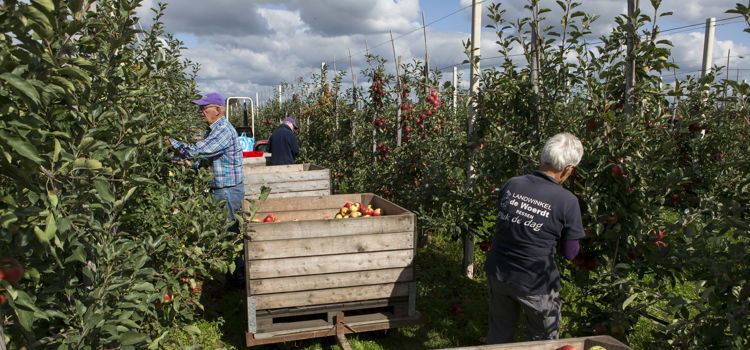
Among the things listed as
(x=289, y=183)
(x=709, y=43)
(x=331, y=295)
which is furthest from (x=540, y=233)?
(x=709, y=43)

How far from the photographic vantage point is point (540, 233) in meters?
2.59

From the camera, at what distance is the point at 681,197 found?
12.4 feet

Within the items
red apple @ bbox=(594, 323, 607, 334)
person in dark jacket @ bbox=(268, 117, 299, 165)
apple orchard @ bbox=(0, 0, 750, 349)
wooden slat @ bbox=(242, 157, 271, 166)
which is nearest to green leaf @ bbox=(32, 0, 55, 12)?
apple orchard @ bbox=(0, 0, 750, 349)

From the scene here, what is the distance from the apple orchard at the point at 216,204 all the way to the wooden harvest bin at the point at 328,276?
0.33 metres

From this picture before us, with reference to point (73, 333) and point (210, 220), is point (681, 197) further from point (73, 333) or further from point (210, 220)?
point (73, 333)

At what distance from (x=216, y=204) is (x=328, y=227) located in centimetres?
76

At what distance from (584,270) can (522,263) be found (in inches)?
27.3

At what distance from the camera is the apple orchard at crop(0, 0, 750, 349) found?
4.46 ft

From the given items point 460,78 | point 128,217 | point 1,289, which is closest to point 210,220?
point 128,217

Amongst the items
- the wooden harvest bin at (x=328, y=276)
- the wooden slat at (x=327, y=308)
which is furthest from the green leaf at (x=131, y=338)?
the wooden slat at (x=327, y=308)

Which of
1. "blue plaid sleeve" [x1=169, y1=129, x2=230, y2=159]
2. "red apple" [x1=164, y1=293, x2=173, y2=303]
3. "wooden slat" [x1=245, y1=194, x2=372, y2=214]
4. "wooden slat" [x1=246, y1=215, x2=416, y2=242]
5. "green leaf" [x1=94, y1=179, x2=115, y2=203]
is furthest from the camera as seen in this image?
"wooden slat" [x1=245, y1=194, x2=372, y2=214]

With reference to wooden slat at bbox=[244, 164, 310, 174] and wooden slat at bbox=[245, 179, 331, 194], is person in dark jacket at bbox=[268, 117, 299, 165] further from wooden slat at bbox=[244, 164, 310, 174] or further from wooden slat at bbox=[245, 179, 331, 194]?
wooden slat at bbox=[245, 179, 331, 194]

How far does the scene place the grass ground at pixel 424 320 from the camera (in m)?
3.84

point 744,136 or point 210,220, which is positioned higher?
point 744,136
